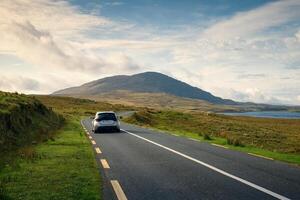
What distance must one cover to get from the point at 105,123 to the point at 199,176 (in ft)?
69.6

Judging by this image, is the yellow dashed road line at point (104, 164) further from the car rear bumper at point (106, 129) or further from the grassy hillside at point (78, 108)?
the grassy hillside at point (78, 108)

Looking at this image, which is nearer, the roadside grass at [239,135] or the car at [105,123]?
the roadside grass at [239,135]

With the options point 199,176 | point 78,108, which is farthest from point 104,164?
point 78,108

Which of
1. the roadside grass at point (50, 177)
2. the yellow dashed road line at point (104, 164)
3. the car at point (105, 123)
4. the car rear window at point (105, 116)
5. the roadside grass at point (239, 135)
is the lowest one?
the roadside grass at point (239, 135)

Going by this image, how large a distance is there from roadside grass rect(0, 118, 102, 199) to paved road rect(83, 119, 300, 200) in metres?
0.49

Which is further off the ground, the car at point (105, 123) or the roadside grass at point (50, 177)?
the car at point (105, 123)

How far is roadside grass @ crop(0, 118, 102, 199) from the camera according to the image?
877cm

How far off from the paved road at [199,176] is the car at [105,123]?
15.1 m

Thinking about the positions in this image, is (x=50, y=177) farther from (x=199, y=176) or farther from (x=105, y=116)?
(x=105, y=116)

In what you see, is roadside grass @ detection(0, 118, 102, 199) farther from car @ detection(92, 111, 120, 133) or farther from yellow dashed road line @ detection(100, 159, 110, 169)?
car @ detection(92, 111, 120, 133)

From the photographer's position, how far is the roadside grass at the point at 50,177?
28.8 ft

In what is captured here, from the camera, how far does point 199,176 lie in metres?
11.2

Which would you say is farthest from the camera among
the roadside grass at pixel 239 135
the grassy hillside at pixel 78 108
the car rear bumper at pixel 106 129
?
the grassy hillside at pixel 78 108

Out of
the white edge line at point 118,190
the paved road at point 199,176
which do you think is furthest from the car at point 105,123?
the white edge line at point 118,190
